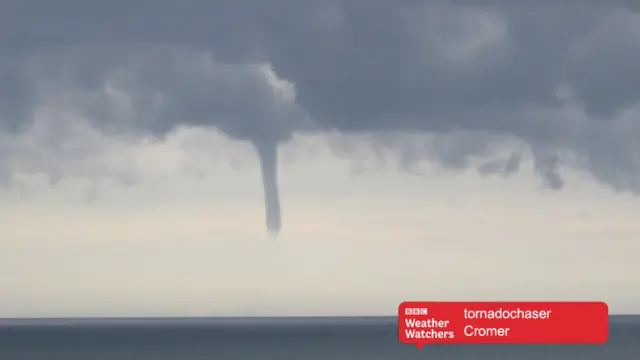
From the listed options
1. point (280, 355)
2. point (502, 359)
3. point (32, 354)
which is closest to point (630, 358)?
point (502, 359)

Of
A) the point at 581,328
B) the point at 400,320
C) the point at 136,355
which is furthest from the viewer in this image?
the point at 136,355

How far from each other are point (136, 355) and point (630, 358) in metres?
89.3

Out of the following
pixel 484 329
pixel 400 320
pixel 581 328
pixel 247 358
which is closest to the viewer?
pixel 400 320

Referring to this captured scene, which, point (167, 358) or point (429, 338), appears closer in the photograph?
point (429, 338)

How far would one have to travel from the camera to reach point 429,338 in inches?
2394

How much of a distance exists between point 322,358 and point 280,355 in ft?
31.1

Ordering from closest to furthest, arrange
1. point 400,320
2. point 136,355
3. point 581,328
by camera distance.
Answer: point 400,320
point 581,328
point 136,355

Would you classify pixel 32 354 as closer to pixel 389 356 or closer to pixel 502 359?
pixel 389 356

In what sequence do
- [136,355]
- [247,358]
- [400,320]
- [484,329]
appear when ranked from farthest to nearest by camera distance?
1. [136,355]
2. [247,358]
3. [484,329]
4. [400,320]

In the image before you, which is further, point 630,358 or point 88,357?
point 630,358

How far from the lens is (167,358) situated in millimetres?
185625

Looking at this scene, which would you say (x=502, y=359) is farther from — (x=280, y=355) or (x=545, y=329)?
(x=545, y=329)

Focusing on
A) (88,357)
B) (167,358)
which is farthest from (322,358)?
Answer: (88,357)

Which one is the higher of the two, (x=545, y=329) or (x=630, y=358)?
(x=630, y=358)
